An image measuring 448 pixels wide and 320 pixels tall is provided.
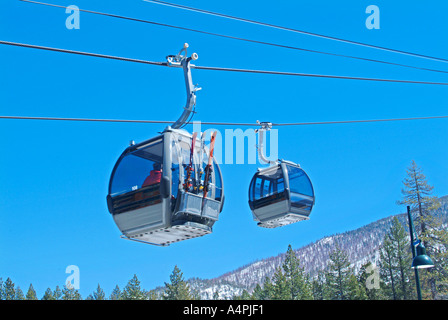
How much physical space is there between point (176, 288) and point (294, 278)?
1325 centimetres

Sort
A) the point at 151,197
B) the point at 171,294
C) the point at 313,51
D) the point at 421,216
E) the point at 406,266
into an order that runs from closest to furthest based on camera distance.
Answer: the point at 151,197 → the point at 313,51 → the point at 421,216 → the point at 406,266 → the point at 171,294

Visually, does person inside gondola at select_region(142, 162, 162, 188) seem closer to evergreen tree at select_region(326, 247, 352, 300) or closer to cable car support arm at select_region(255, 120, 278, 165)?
cable car support arm at select_region(255, 120, 278, 165)

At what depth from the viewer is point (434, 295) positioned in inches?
2178

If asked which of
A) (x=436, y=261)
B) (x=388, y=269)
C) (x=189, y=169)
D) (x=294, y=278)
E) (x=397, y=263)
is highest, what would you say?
(x=397, y=263)

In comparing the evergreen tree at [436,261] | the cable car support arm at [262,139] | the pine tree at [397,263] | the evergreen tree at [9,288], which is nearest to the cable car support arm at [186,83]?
the cable car support arm at [262,139]

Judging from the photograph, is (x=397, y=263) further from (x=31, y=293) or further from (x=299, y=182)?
(x=31, y=293)

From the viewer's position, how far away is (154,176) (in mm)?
12461

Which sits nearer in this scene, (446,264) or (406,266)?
→ (446,264)

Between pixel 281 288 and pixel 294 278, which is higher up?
pixel 294 278

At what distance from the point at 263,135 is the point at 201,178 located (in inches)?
183

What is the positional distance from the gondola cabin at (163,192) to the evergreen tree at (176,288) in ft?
185

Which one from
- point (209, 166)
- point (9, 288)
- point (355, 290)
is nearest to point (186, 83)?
point (209, 166)

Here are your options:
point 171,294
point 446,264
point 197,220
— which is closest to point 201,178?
point 197,220
